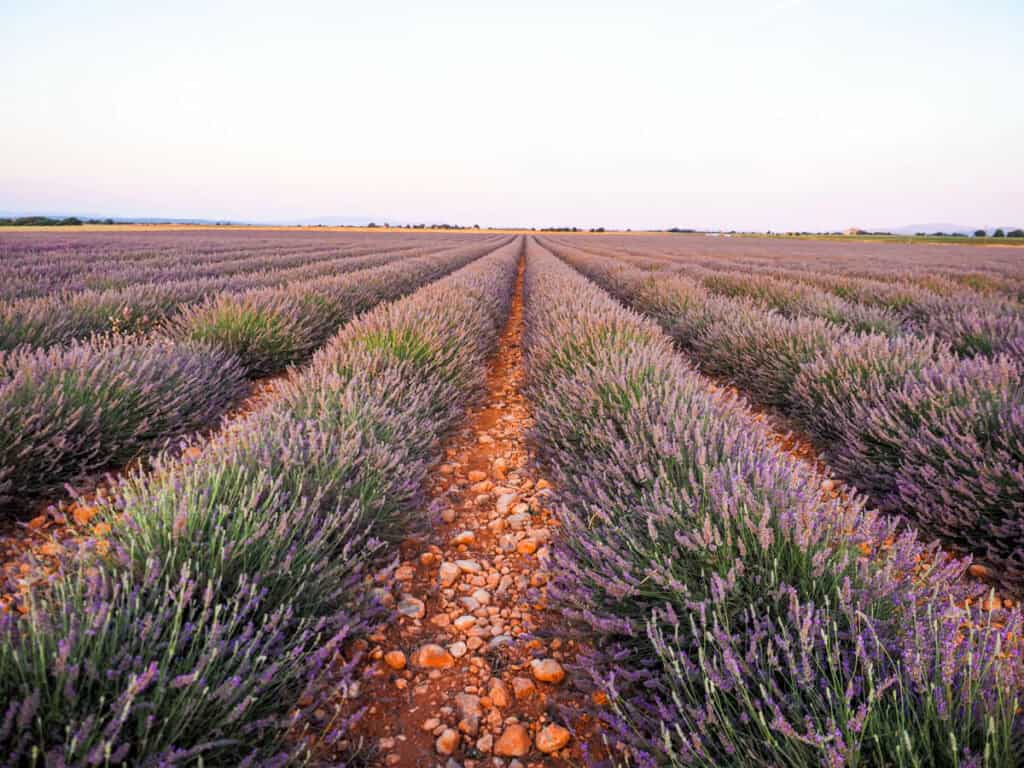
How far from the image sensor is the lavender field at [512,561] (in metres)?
1.04

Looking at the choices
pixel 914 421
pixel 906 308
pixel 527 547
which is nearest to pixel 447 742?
pixel 527 547

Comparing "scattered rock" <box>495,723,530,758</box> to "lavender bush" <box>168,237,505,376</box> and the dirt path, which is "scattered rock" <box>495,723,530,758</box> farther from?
"lavender bush" <box>168,237,505,376</box>

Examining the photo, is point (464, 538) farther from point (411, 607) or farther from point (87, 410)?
point (87, 410)

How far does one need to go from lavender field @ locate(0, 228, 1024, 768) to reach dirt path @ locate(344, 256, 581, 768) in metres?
0.01

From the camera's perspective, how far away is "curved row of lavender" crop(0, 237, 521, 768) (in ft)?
3.23

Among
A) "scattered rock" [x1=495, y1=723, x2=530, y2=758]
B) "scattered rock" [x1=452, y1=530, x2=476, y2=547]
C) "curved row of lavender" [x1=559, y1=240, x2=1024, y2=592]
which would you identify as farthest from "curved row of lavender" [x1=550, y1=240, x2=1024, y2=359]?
"scattered rock" [x1=495, y1=723, x2=530, y2=758]

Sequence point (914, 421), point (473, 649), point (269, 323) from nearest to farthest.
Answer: point (473, 649), point (914, 421), point (269, 323)

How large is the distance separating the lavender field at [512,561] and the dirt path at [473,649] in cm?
1

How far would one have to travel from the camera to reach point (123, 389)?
300cm

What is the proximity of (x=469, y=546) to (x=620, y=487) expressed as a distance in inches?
33.8

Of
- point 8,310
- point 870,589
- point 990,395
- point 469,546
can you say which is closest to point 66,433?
point 469,546

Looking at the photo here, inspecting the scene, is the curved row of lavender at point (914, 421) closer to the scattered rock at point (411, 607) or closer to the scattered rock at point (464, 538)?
the scattered rock at point (464, 538)

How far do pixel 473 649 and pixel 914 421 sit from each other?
2.87 meters

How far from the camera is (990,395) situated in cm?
277
